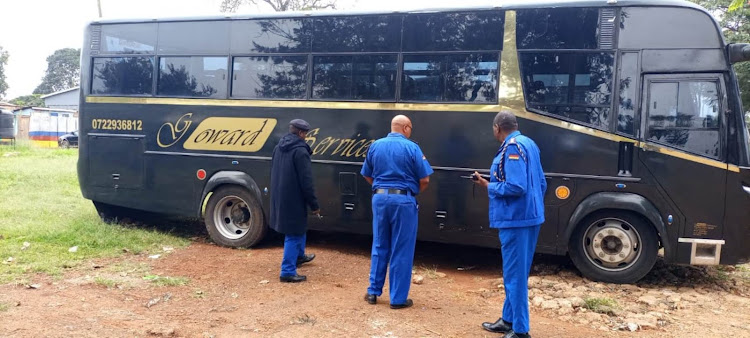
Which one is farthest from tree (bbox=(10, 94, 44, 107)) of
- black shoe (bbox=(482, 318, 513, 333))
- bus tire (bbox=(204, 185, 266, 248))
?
black shoe (bbox=(482, 318, 513, 333))

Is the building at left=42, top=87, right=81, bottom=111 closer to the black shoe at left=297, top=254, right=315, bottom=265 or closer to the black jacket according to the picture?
the black shoe at left=297, top=254, right=315, bottom=265

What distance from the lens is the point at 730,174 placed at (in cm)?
566

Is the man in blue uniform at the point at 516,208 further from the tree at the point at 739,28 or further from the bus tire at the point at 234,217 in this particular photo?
the tree at the point at 739,28

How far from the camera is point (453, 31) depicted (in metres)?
6.47

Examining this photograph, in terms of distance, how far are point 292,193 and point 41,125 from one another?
98.0ft

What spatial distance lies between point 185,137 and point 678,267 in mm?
6595

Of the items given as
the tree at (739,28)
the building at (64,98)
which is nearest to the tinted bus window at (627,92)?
the tree at (739,28)

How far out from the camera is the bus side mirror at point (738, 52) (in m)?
5.54

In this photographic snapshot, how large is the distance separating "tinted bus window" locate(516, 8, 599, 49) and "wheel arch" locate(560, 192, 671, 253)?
1620 millimetres

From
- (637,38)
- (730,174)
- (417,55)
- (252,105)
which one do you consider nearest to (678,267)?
(730,174)

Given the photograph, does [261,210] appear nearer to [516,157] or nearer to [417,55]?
[417,55]

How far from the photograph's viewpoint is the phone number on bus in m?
7.89

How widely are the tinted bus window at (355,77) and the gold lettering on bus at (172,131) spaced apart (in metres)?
1.95

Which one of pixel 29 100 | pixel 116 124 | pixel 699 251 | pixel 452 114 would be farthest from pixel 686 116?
pixel 29 100
